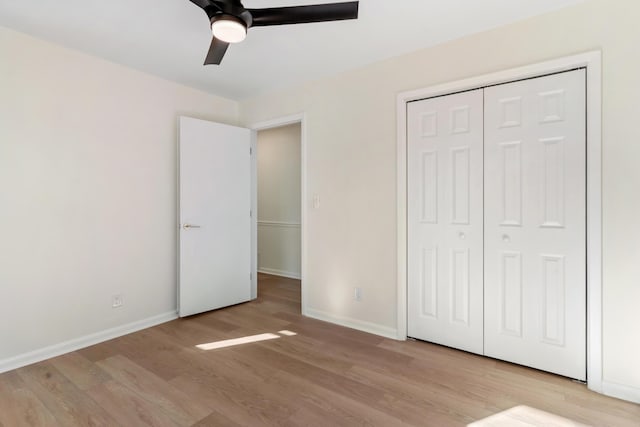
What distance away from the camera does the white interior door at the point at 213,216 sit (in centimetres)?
324

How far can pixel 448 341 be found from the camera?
2535 millimetres

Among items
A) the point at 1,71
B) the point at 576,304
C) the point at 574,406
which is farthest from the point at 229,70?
the point at 574,406

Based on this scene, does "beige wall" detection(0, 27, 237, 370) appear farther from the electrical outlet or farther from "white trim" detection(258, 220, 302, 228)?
"white trim" detection(258, 220, 302, 228)

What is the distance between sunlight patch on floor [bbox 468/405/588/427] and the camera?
1665mm

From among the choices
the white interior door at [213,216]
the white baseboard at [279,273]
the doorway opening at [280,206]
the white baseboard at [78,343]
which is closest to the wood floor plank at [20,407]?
the white baseboard at [78,343]

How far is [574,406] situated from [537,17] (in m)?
2.48

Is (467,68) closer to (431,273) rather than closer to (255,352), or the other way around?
(431,273)

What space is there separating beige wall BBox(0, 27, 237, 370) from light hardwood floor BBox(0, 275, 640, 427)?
351mm

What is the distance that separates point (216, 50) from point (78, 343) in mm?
2609

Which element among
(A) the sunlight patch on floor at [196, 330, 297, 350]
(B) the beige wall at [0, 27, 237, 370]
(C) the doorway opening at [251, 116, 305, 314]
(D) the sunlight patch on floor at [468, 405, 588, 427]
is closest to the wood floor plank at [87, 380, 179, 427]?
(A) the sunlight patch on floor at [196, 330, 297, 350]

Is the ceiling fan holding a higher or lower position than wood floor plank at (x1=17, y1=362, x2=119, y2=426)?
higher

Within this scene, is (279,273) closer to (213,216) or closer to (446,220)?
(213,216)

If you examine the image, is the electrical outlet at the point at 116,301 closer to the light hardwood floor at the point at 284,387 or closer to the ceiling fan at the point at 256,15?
the light hardwood floor at the point at 284,387

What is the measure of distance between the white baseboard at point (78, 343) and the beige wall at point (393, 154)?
1584mm
